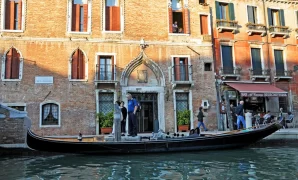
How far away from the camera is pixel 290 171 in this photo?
6.12 meters

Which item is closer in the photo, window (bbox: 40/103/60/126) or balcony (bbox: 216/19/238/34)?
window (bbox: 40/103/60/126)

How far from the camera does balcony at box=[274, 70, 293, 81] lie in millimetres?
15695

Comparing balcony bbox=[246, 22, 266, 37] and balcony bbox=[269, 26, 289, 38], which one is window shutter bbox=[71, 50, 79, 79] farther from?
balcony bbox=[269, 26, 289, 38]

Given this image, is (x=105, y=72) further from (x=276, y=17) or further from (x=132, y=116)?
(x=276, y=17)

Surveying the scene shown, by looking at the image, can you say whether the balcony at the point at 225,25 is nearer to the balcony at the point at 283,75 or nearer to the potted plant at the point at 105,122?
the balcony at the point at 283,75

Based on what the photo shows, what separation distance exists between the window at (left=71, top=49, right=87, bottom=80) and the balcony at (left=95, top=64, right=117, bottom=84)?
59 cm

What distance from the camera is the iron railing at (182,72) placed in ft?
47.0

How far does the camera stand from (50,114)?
12.8m

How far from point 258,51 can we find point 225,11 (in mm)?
2774

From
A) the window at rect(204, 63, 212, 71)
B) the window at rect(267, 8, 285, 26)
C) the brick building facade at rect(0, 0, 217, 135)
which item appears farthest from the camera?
the window at rect(267, 8, 285, 26)

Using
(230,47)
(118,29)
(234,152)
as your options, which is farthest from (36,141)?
(230,47)

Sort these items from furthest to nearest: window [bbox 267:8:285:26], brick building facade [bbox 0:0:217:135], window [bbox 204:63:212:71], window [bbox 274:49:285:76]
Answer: window [bbox 267:8:285:26] < window [bbox 274:49:285:76] < window [bbox 204:63:212:71] < brick building facade [bbox 0:0:217:135]

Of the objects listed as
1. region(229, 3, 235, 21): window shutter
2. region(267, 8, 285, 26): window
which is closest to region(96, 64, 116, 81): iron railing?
region(229, 3, 235, 21): window shutter

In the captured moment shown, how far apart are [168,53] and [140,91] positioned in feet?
7.63
